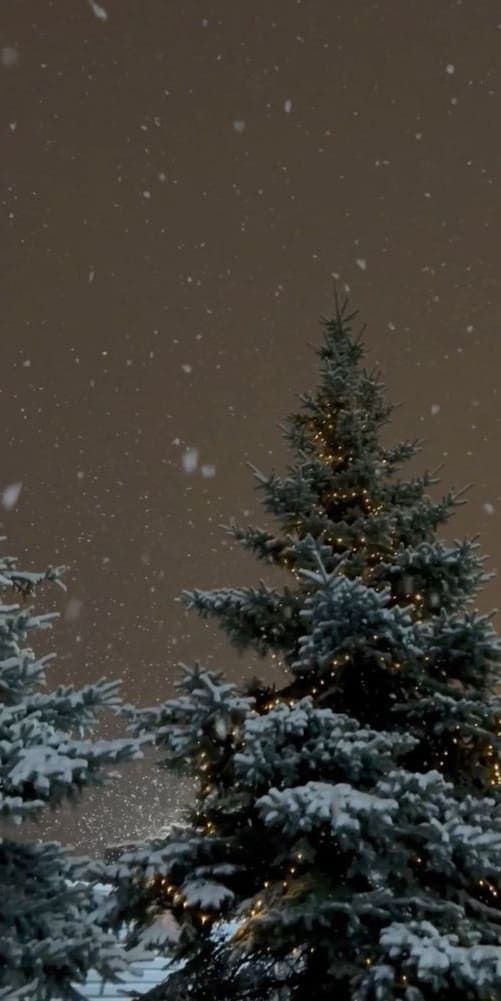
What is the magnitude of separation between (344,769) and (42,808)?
7.11 ft

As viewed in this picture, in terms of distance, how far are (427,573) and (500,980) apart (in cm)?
319

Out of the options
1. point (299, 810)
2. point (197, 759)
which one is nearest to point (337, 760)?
point (299, 810)

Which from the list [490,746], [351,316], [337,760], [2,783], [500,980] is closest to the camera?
[2,783]

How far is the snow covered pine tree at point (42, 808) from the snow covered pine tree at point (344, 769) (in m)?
0.82

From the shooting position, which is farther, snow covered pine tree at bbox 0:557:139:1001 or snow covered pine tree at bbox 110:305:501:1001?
snow covered pine tree at bbox 110:305:501:1001

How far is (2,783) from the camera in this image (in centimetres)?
534

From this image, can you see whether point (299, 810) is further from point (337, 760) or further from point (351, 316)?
point (351, 316)

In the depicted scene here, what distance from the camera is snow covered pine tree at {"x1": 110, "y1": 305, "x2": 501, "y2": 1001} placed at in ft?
20.0

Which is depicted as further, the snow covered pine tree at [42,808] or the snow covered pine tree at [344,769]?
the snow covered pine tree at [344,769]

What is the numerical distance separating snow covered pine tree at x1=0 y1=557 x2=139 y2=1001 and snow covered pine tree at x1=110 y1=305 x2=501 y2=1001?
0.82 meters

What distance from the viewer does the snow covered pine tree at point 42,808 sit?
5203 millimetres

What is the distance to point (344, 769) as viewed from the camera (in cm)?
648

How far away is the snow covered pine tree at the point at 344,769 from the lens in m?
6.09

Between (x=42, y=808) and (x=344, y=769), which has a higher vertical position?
(x=344, y=769)
